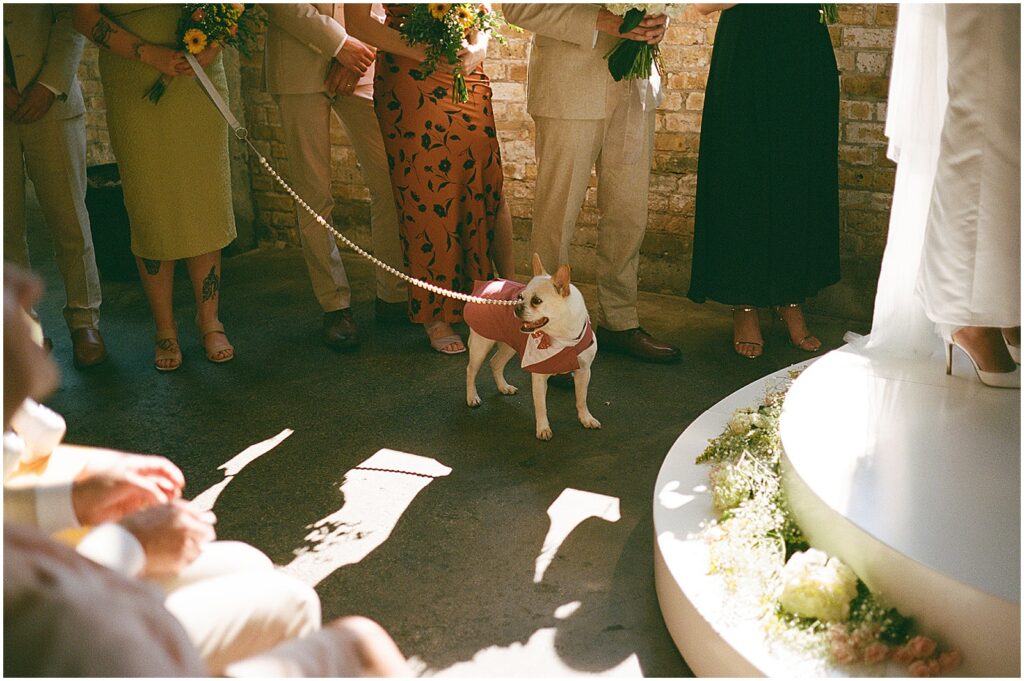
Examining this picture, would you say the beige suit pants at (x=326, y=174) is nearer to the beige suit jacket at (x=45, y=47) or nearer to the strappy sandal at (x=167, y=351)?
the strappy sandal at (x=167, y=351)

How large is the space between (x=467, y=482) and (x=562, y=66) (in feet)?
6.08

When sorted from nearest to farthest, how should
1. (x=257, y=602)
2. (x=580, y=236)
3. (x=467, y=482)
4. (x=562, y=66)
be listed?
1. (x=257, y=602)
2. (x=467, y=482)
3. (x=562, y=66)
4. (x=580, y=236)

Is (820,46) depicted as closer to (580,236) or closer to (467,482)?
(580,236)

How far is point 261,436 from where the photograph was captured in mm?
4027

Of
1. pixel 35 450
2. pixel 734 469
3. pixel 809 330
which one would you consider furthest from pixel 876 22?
pixel 35 450

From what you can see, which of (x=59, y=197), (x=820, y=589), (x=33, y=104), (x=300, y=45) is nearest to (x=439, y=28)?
(x=300, y=45)

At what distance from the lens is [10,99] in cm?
435

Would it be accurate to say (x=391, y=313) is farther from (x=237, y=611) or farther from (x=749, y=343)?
(x=237, y=611)

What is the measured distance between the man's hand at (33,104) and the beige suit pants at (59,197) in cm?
5

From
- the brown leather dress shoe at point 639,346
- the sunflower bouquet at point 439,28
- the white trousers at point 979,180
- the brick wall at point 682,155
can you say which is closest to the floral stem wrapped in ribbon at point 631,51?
the sunflower bouquet at point 439,28

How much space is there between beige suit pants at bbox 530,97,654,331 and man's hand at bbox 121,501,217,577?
3.12 meters

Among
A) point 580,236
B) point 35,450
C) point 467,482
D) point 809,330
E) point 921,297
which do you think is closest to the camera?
point 35,450

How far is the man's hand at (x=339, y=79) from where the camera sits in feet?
15.3

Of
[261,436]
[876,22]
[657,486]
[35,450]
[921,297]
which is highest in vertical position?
[876,22]
